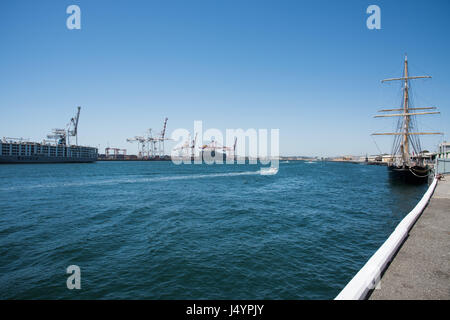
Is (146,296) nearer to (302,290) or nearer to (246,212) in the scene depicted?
(302,290)

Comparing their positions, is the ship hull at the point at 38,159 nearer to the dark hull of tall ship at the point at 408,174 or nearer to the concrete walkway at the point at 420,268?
the concrete walkway at the point at 420,268

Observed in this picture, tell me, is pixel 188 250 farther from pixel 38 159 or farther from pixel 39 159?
pixel 38 159

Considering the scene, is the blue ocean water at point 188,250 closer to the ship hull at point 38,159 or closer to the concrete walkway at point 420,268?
the concrete walkway at point 420,268

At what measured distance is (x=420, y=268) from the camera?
4105 millimetres

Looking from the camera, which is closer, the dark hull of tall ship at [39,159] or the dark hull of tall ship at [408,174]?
the dark hull of tall ship at [408,174]

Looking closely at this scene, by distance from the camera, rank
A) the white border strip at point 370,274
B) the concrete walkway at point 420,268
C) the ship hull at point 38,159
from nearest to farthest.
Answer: the white border strip at point 370,274, the concrete walkway at point 420,268, the ship hull at point 38,159

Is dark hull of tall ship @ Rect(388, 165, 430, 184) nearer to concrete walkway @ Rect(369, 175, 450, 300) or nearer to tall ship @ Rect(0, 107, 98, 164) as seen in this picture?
concrete walkway @ Rect(369, 175, 450, 300)

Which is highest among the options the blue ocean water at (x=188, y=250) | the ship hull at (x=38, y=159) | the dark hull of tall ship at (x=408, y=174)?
the ship hull at (x=38, y=159)

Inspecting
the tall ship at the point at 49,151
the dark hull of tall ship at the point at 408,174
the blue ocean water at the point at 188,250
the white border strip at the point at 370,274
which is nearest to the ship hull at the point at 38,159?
the tall ship at the point at 49,151

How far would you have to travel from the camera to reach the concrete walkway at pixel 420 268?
3299mm

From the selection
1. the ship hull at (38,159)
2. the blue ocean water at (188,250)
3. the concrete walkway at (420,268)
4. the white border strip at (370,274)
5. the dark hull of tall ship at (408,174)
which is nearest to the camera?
the white border strip at (370,274)

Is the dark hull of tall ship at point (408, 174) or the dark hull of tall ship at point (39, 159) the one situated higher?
the dark hull of tall ship at point (39, 159)

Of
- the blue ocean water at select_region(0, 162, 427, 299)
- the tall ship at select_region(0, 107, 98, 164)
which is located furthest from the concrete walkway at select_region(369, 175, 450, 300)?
the tall ship at select_region(0, 107, 98, 164)
